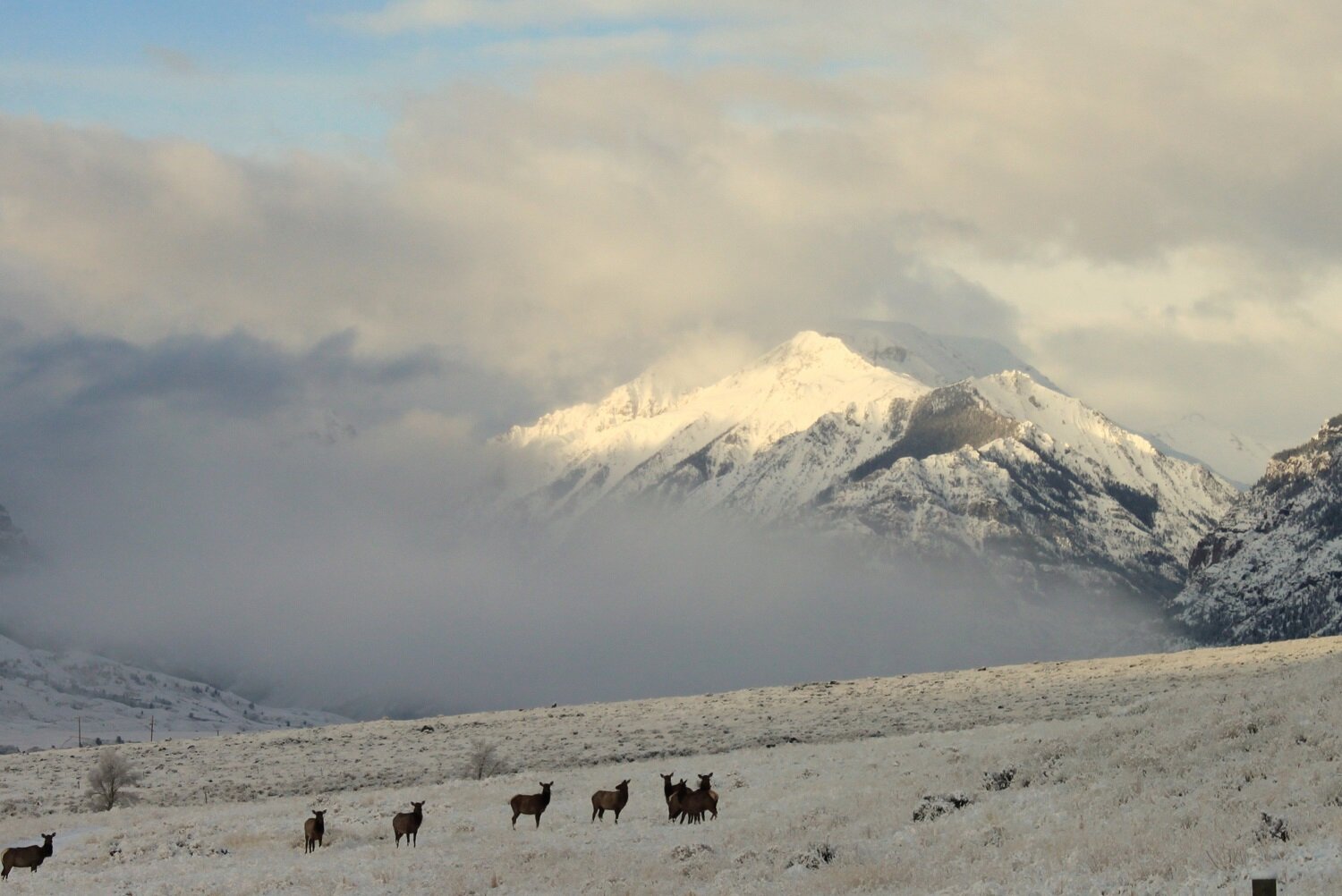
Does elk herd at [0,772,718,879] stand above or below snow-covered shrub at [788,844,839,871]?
above

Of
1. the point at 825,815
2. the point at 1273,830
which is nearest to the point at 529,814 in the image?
the point at 825,815

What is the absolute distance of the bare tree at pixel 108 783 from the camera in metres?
57.4

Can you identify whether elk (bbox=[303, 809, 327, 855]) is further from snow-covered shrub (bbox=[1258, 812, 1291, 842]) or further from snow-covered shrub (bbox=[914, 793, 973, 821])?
snow-covered shrub (bbox=[1258, 812, 1291, 842])

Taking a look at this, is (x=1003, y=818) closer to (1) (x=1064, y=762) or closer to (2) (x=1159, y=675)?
(1) (x=1064, y=762)

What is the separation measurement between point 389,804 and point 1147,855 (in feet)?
90.3

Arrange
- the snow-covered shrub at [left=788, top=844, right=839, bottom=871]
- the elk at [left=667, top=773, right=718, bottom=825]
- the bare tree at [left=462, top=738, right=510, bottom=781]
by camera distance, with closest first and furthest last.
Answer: the snow-covered shrub at [left=788, top=844, right=839, bottom=871] < the elk at [left=667, top=773, right=718, bottom=825] < the bare tree at [left=462, top=738, right=510, bottom=781]

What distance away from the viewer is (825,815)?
3678cm

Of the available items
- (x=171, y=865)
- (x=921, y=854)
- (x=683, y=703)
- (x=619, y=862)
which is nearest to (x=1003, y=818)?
(x=921, y=854)

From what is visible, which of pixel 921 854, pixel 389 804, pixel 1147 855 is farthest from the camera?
pixel 389 804

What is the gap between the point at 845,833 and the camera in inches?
1324

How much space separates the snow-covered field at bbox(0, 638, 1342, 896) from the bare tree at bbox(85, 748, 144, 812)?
1.02m

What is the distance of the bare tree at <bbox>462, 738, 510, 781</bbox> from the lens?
60.4 metres

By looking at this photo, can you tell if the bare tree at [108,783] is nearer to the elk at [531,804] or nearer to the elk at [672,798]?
the elk at [531,804]

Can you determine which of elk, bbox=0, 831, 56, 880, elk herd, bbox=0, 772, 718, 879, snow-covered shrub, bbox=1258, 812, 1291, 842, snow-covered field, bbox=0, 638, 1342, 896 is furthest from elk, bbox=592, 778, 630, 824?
snow-covered shrub, bbox=1258, 812, 1291, 842
